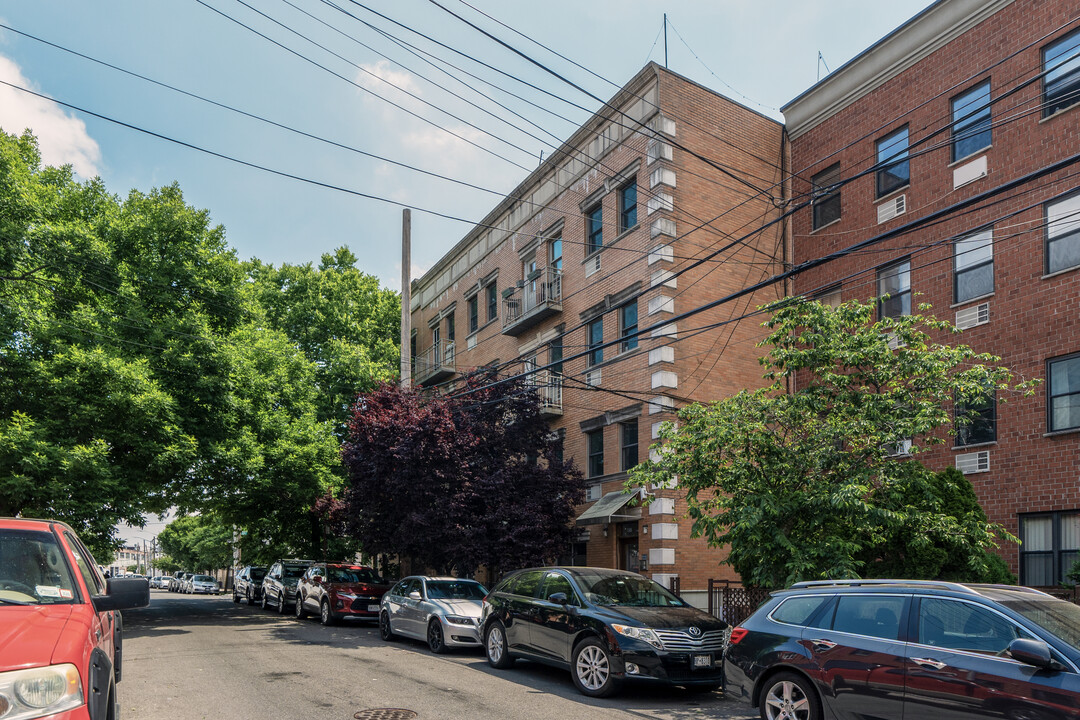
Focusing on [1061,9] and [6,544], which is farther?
[1061,9]

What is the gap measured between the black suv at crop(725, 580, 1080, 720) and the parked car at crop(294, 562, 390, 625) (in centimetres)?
1431

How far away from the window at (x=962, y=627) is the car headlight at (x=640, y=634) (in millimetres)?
4062

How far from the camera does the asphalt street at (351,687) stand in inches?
375

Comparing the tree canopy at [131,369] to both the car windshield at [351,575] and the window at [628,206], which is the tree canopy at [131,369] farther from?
the window at [628,206]

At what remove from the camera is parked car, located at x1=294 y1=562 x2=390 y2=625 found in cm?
2122

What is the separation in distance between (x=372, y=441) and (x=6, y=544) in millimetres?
14845

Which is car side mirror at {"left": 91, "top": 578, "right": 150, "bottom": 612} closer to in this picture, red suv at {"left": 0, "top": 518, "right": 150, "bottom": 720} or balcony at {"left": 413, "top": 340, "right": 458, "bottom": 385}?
red suv at {"left": 0, "top": 518, "right": 150, "bottom": 720}

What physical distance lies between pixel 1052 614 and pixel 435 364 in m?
28.6

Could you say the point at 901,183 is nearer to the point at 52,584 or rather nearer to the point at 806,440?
the point at 806,440

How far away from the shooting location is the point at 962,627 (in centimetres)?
683

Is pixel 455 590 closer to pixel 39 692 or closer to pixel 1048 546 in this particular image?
pixel 1048 546

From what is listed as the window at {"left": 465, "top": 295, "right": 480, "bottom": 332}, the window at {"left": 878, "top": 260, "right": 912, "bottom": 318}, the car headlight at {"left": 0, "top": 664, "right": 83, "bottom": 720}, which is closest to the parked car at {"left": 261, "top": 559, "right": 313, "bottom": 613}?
the window at {"left": 465, "top": 295, "right": 480, "bottom": 332}

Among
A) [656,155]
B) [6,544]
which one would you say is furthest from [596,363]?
[6,544]

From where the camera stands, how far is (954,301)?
58.3 ft
